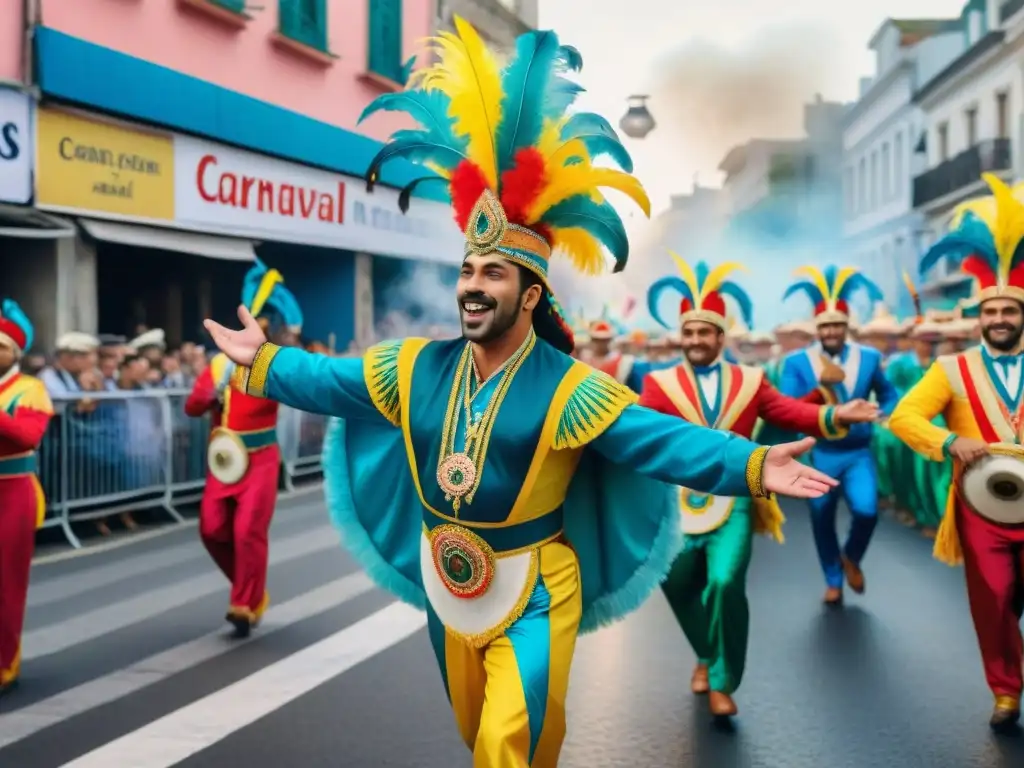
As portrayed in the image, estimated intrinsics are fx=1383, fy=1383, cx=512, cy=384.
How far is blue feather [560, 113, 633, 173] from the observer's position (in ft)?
13.7

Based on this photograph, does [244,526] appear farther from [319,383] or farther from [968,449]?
[968,449]

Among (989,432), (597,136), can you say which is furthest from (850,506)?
(597,136)

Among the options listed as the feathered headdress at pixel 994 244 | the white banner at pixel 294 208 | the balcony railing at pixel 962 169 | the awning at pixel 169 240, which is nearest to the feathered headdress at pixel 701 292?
the feathered headdress at pixel 994 244

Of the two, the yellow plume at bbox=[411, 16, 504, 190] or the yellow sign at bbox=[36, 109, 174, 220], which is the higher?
the yellow sign at bbox=[36, 109, 174, 220]

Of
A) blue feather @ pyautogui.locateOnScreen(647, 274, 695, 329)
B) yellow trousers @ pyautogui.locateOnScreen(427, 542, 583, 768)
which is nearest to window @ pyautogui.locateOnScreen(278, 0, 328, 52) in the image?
blue feather @ pyautogui.locateOnScreen(647, 274, 695, 329)

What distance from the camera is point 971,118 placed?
122ft

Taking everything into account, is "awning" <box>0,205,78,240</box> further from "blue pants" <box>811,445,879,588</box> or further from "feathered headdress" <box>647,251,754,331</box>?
"feathered headdress" <box>647,251,754,331</box>

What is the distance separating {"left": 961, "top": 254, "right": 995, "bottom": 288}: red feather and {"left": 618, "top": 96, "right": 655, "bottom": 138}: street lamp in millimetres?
11635

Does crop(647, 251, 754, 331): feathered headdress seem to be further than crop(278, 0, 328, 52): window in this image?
No

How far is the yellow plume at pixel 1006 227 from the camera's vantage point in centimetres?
612

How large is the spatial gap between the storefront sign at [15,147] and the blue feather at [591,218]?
9806mm

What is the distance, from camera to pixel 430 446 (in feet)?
13.6

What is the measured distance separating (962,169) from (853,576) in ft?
97.1

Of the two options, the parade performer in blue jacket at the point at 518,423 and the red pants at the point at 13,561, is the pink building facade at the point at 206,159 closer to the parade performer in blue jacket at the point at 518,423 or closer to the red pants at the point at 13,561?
the red pants at the point at 13,561
